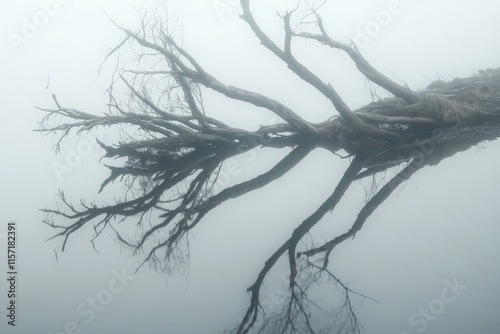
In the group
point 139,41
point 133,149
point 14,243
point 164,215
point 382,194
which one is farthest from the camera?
point 14,243

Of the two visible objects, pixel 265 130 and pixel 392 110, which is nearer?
pixel 265 130

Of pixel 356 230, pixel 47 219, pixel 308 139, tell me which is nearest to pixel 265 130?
pixel 308 139

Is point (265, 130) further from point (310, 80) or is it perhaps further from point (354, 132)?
point (354, 132)

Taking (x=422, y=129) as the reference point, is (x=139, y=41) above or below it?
below

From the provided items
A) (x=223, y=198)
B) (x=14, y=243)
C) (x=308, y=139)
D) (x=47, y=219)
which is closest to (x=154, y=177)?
(x=223, y=198)

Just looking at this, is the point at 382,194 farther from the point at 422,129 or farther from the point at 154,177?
the point at 154,177

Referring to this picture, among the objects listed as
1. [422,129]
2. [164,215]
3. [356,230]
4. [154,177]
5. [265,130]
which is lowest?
[164,215]

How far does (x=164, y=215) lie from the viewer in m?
6.79

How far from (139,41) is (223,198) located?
3.07 m

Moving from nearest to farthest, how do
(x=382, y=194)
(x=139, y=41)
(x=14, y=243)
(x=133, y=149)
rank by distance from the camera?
(x=139, y=41), (x=133, y=149), (x=382, y=194), (x=14, y=243)

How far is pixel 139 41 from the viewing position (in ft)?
19.2

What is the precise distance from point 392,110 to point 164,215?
459 cm

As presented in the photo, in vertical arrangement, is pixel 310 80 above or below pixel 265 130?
above

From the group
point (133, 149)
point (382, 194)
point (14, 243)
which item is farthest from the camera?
point (14, 243)
